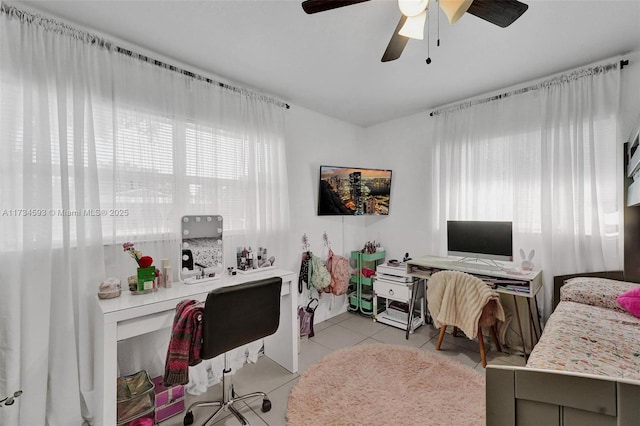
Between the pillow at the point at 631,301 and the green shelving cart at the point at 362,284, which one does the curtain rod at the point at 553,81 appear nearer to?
the pillow at the point at 631,301

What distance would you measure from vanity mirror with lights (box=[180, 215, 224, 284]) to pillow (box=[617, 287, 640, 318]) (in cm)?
295

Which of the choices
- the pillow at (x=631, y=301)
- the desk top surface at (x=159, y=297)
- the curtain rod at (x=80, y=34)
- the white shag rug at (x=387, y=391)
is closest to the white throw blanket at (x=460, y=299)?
the white shag rug at (x=387, y=391)

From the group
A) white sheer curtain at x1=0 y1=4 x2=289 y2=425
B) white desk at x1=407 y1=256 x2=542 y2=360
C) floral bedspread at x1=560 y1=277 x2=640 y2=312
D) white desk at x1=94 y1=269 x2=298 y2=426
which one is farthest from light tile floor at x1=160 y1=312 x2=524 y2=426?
floral bedspread at x1=560 y1=277 x2=640 y2=312

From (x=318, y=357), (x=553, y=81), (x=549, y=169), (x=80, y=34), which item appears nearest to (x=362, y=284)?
(x=318, y=357)

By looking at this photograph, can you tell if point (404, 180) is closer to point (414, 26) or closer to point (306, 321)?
point (306, 321)

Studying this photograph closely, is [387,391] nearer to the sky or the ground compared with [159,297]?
nearer to the ground

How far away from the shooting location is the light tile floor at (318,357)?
1.86 m

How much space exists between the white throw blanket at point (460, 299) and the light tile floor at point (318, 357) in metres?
0.40

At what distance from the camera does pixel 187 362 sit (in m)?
1.54

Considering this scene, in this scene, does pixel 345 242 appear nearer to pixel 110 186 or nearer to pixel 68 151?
pixel 110 186

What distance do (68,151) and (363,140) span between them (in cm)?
328

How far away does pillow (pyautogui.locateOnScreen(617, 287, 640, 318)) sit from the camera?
1.83 m

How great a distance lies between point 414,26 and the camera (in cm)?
147

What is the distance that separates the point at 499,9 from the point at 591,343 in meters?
1.82
